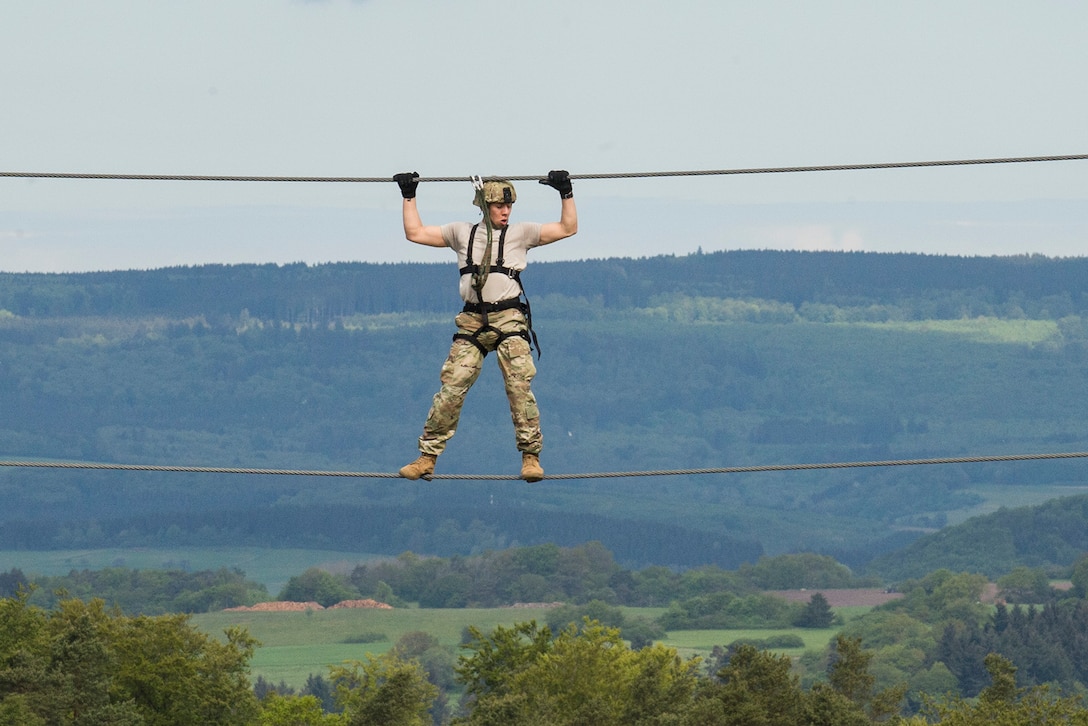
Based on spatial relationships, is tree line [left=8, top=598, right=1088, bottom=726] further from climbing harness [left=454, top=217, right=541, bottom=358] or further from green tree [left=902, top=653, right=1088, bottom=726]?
climbing harness [left=454, top=217, right=541, bottom=358]

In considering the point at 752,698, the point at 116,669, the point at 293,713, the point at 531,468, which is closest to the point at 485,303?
the point at 531,468

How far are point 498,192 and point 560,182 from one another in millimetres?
687

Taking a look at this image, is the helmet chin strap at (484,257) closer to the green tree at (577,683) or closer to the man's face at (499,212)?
the man's face at (499,212)

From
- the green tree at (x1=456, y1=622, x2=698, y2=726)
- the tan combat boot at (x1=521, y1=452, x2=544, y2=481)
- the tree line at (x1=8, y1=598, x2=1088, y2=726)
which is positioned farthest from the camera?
the green tree at (x1=456, y1=622, x2=698, y2=726)

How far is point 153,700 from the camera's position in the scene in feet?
329

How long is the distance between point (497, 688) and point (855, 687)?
73.1 ft

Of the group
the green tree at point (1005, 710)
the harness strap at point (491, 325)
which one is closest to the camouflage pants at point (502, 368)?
the harness strap at point (491, 325)

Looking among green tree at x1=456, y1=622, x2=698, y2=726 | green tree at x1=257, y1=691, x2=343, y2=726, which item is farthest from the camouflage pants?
green tree at x1=257, y1=691, x2=343, y2=726

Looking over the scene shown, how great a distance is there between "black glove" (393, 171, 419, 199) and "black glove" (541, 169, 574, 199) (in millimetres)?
1406

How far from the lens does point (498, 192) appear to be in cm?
2083

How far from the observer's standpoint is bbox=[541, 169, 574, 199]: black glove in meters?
20.7

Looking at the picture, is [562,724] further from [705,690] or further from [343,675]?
[343,675]

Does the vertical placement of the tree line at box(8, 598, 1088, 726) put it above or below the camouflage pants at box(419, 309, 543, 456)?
below

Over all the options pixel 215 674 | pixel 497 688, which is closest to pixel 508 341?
pixel 215 674
